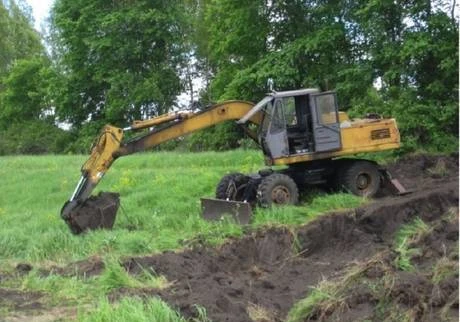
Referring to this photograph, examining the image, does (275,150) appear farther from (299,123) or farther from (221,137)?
(221,137)

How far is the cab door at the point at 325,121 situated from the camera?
1334 cm

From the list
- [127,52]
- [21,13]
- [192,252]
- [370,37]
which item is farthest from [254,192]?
[21,13]

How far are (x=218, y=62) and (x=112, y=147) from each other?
26.9m

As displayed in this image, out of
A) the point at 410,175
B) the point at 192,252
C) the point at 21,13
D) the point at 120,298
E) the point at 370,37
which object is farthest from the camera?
the point at 21,13

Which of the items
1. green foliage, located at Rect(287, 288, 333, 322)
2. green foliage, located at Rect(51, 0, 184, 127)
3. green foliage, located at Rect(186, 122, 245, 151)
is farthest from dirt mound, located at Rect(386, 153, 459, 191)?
green foliage, located at Rect(51, 0, 184, 127)

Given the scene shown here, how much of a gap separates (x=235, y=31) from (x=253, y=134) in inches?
753

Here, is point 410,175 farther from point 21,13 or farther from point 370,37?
point 21,13

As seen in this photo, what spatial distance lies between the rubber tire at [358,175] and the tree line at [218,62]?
1671 mm

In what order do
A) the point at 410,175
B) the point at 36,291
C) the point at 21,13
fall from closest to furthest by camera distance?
Result: 1. the point at 36,291
2. the point at 410,175
3. the point at 21,13

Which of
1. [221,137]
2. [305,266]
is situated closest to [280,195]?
[305,266]

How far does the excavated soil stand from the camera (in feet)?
20.4

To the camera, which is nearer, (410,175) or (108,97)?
(410,175)

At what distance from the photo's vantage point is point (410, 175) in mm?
16969

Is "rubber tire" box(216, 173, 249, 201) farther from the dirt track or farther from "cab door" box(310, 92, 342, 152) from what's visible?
the dirt track
